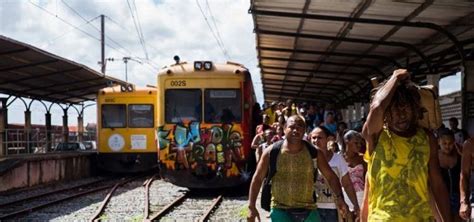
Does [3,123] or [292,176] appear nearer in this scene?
[292,176]

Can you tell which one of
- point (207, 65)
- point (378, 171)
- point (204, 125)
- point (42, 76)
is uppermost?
point (42, 76)

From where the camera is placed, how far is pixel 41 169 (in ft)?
60.6

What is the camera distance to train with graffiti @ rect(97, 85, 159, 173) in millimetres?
19484

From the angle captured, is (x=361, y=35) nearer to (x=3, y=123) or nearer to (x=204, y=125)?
(x=204, y=125)

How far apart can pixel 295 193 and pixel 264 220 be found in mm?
4911

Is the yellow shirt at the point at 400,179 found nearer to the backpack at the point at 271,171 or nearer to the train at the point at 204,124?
the backpack at the point at 271,171

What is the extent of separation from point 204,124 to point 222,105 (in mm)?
571

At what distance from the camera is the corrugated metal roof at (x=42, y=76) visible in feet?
52.4

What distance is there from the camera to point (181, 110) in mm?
13945

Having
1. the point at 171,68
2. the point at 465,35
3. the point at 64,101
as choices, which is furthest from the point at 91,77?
the point at 465,35

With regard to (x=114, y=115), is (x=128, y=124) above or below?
below

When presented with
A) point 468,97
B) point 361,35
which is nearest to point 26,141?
point 361,35

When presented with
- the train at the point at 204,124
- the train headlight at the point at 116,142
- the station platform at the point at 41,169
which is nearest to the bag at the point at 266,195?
the train at the point at 204,124

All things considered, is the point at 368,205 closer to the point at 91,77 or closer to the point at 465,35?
the point at 465,35
